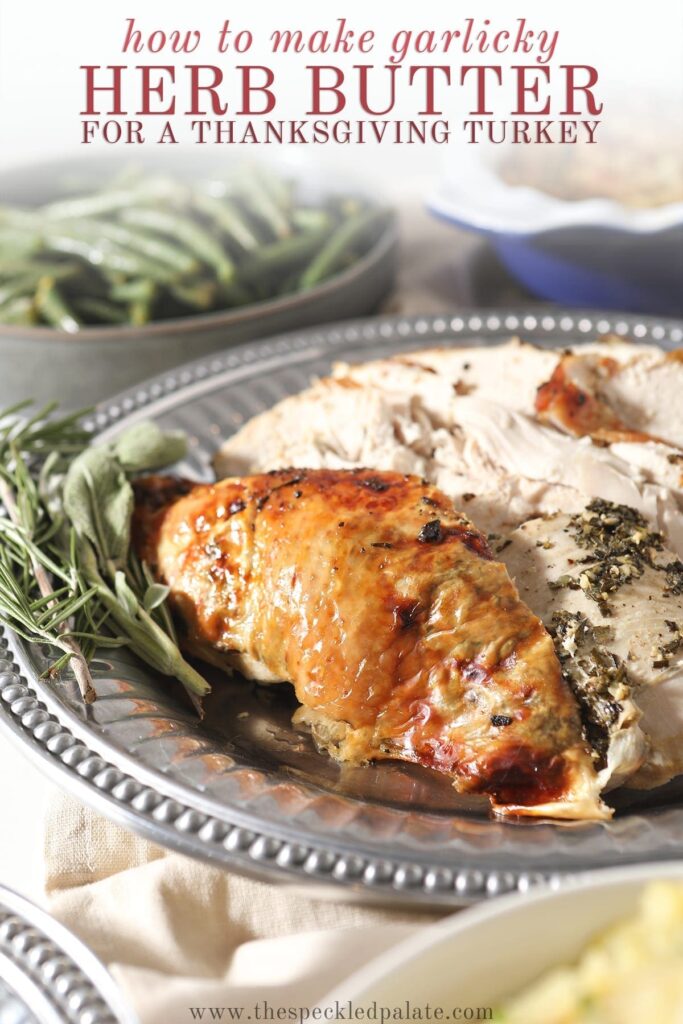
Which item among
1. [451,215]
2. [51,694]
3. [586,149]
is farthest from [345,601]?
[586,149]

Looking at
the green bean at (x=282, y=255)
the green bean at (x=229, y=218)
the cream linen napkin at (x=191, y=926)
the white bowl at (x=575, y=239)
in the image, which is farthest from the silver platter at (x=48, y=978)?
the green bean at (x=229, y=218)

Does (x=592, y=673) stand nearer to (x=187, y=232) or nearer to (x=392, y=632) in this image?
(x=392, y=632)

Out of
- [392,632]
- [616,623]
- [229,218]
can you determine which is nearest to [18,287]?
[229,218]

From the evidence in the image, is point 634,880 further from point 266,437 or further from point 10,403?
point 10,403

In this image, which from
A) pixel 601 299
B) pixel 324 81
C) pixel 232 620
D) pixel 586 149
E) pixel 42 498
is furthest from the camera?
pixel 324 81

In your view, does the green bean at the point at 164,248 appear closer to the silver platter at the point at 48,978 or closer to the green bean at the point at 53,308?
the green bean at the point at 53,308

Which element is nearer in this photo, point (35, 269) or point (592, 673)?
point (592, 673)

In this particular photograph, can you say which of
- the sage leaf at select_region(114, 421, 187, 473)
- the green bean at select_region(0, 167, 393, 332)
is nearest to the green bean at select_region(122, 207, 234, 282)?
the green bean at select_region(0, 167, 393, 332)
